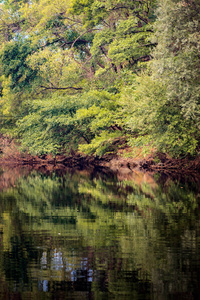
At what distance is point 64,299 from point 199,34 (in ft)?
62.0

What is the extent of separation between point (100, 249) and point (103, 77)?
3177 cm

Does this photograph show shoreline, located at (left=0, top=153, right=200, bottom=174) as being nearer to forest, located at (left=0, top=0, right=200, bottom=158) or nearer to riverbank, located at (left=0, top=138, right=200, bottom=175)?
riverbank, located at (left=0, top=138, right=200, bottom=175)

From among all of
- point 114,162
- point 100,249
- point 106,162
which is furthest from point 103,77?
point 100,249

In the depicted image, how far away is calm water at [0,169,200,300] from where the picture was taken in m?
5.63

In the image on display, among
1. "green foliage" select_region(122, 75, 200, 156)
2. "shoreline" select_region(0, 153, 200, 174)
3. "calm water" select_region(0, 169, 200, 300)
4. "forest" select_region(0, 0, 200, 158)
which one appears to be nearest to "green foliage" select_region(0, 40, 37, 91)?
"forest" select_region(0, 0, 200, 158)

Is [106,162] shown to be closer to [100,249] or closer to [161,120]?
[161,120]

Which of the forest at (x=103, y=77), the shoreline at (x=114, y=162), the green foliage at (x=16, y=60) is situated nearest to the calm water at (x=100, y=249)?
the forest at (x=103, y=77)

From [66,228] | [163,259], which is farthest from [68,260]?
[66,228]

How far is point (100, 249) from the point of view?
767cm

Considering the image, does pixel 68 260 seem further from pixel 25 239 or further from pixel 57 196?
pixel 57 196

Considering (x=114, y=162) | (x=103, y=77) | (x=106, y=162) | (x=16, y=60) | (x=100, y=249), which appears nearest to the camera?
(x=100, y=249)

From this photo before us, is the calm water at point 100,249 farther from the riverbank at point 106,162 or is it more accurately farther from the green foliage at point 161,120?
the riverbank at point 106,162

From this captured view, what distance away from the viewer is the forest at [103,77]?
22.6m

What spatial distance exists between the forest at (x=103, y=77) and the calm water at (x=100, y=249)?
10625 mm
